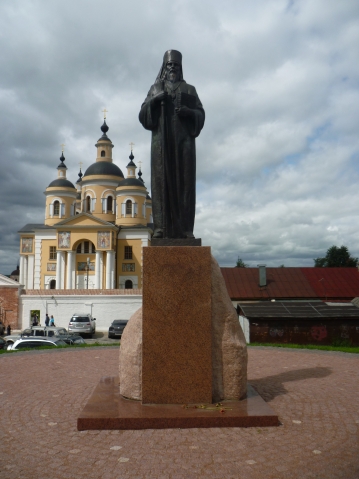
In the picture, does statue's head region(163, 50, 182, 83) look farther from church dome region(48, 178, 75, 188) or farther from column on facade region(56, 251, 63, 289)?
church dome region(48, 178, 75, 188)

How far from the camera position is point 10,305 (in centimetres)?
2717

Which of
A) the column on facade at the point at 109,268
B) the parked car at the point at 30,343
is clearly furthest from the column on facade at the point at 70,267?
the parked car at the point at 30,343

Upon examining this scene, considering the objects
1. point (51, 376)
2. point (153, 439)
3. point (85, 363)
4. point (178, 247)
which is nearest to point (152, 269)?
point (178, 247)

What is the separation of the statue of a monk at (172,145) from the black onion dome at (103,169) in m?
42.8

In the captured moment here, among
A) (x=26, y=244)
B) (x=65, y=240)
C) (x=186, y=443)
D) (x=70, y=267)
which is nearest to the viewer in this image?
(x=186, y=443)

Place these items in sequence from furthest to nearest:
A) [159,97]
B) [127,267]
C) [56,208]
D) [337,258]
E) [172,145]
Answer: [337,258] < [56,208] < [127,267] < [172,145] < [159,97]

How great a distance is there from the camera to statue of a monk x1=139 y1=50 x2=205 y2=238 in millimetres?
5941

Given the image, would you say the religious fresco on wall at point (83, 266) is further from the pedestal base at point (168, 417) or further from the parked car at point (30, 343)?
the pedestal base at point (168, 417)

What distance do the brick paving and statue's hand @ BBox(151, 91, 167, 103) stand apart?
4.09 metres

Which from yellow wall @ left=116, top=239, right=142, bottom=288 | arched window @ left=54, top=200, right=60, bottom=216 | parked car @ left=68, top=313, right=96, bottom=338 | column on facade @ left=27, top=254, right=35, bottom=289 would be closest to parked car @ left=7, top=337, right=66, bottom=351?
parked car @ left=68, top=313, right=96, bottom=338

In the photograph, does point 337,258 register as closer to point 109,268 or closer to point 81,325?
point 109,268

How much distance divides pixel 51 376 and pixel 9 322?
21.4 meters

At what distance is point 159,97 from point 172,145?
659 mm

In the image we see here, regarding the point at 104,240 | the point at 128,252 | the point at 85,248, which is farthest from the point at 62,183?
the point at 128,252
